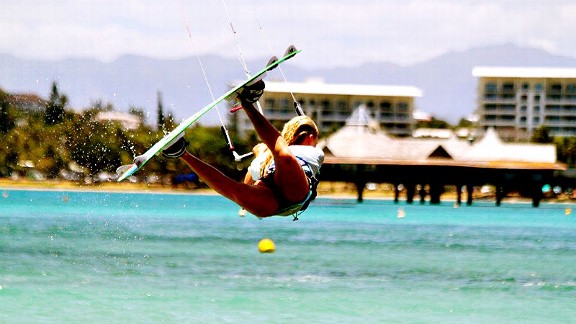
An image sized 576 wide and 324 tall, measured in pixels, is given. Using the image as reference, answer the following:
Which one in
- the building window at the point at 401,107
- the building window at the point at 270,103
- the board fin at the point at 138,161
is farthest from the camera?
the building window at the point at 401,107

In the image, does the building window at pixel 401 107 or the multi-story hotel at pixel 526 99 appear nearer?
the multi-story hotel at pixel 526 99

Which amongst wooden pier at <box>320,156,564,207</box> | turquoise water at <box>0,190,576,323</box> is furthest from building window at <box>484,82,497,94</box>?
turquoise water at <box>0,190,576,323</box>

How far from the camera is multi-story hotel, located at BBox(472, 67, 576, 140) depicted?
175 m

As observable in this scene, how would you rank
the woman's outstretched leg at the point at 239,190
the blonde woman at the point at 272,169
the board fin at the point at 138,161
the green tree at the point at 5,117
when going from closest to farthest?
1. the board fin at the point at 138,161
2. the blonde woman at the point at 272,169
3. the woman's outstretched leg at the point at 239,190
4. the green tree at the point at 5,117

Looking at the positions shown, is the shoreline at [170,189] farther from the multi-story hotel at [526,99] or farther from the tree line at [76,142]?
the multi-story hotel at [526,99]

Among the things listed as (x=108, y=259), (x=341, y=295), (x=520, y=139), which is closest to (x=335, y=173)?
(x=108, y=259)

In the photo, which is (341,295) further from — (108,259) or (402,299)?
(108,259)

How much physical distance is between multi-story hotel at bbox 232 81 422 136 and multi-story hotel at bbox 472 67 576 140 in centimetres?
1021

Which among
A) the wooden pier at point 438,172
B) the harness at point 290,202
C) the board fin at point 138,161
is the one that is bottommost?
the wooden pier at point 438,172

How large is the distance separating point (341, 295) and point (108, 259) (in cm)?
1065

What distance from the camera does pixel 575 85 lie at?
184875 millimetres

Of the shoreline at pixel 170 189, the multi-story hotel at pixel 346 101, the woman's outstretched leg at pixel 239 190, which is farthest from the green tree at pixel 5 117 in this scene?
the woman's outstretched leg at pixel 239 190

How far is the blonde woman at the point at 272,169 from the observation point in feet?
34.2

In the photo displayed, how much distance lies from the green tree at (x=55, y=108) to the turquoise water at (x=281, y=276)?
45.7 meters
